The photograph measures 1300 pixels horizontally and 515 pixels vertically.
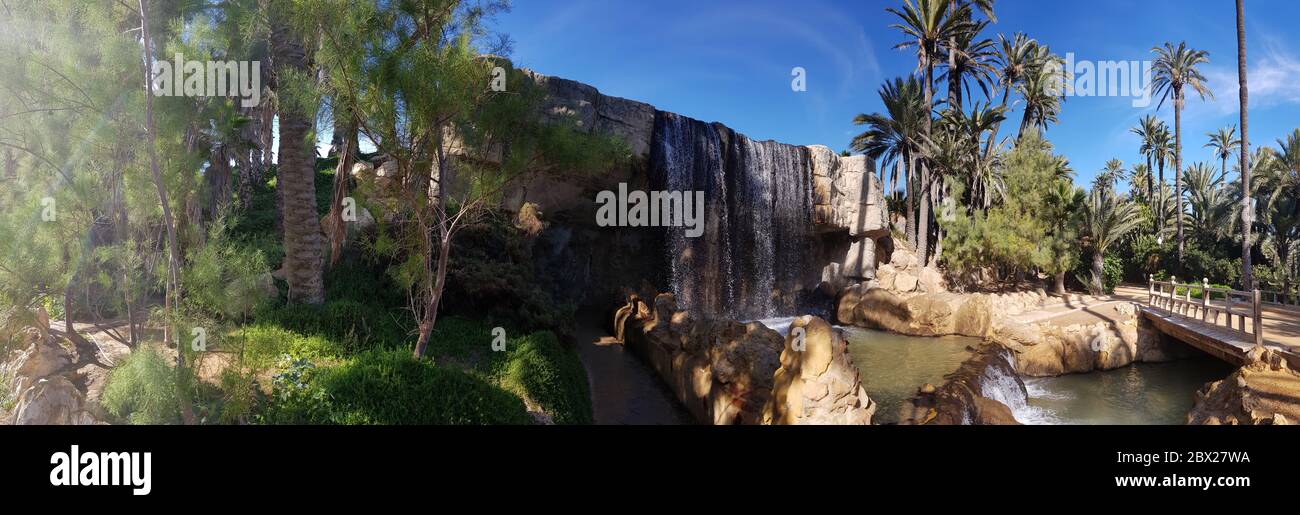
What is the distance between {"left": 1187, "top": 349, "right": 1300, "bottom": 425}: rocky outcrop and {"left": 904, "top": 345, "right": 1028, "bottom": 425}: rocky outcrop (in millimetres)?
2889

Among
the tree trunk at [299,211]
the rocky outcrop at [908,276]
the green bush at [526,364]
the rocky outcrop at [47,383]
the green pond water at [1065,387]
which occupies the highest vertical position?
the tree trunk at [299,211]

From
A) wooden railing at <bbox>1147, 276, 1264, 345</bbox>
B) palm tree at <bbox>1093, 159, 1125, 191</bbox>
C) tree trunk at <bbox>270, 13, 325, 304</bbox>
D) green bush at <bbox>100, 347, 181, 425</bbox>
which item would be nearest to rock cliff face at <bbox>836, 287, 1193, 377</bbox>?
wooden railing at <bbox>1147, 276, 1264, 345</bbox>

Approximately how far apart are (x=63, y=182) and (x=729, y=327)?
974 cm

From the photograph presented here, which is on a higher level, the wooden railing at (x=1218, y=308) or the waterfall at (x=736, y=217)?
the waterfall at (x=736, y=217)

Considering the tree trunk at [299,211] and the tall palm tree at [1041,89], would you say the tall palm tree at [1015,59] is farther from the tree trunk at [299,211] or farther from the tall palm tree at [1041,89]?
the tree trunk at [299,211]

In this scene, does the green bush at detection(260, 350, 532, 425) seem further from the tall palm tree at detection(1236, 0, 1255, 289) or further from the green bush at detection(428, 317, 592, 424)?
the tall palm tree at detection(1236, 0, 1255, 289)

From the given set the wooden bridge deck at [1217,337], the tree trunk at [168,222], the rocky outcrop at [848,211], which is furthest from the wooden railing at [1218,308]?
the tree trunk at [168,222]

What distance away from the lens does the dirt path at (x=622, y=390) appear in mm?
9562

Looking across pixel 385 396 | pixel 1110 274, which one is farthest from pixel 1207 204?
pixel 385 396

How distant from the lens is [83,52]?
5.65 metres

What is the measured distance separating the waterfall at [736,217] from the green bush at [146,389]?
1521cm

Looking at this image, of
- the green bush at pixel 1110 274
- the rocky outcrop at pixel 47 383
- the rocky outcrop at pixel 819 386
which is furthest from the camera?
the green bush at pixel 1110 274

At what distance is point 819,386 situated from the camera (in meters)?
6.98
